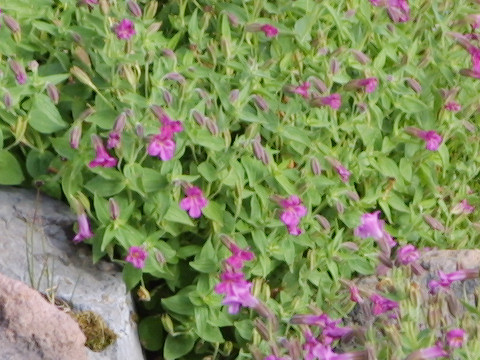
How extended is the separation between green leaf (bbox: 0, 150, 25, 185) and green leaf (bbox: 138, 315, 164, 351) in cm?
67

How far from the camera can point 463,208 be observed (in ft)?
14.4

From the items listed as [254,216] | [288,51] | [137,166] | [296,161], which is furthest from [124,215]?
[288,51]

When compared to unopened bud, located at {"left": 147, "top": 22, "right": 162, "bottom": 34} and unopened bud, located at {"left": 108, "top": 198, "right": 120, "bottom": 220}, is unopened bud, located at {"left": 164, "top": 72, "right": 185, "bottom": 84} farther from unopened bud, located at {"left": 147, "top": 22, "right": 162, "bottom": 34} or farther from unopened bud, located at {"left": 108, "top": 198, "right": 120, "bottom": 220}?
unopened bud, located at {"left": 108, "top": 198, "right": 120, "bottom": 220}

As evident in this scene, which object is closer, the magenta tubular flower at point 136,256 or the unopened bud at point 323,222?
the magenta tubular flower at point 136,256

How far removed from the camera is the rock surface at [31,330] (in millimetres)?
2893

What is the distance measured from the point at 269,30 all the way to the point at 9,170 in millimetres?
1079

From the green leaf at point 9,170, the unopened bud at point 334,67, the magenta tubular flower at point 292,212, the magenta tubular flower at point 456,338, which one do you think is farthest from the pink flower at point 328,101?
the magenta tubular flower at point 456,338

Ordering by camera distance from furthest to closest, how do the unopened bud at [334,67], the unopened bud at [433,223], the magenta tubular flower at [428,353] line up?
1. the unopened bud at [433,223]
2. the unopened bud at [334,67]
3. the magenta tubular flower at [428,353]

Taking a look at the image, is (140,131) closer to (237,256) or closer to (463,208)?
(237,256)

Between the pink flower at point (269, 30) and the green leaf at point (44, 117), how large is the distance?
0.84 metres

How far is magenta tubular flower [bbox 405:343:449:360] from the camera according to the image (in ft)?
8.50

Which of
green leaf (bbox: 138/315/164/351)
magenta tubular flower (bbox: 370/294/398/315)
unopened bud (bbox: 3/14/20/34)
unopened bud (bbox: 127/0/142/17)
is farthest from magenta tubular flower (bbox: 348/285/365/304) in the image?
unopened bud (bbox: 3/14/20/34)

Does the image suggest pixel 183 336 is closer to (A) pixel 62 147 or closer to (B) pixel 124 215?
(B) pixel 124 215

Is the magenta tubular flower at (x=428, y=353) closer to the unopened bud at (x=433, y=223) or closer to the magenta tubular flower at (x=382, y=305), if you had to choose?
the magenta tubular flower at (x=382, y=305)
